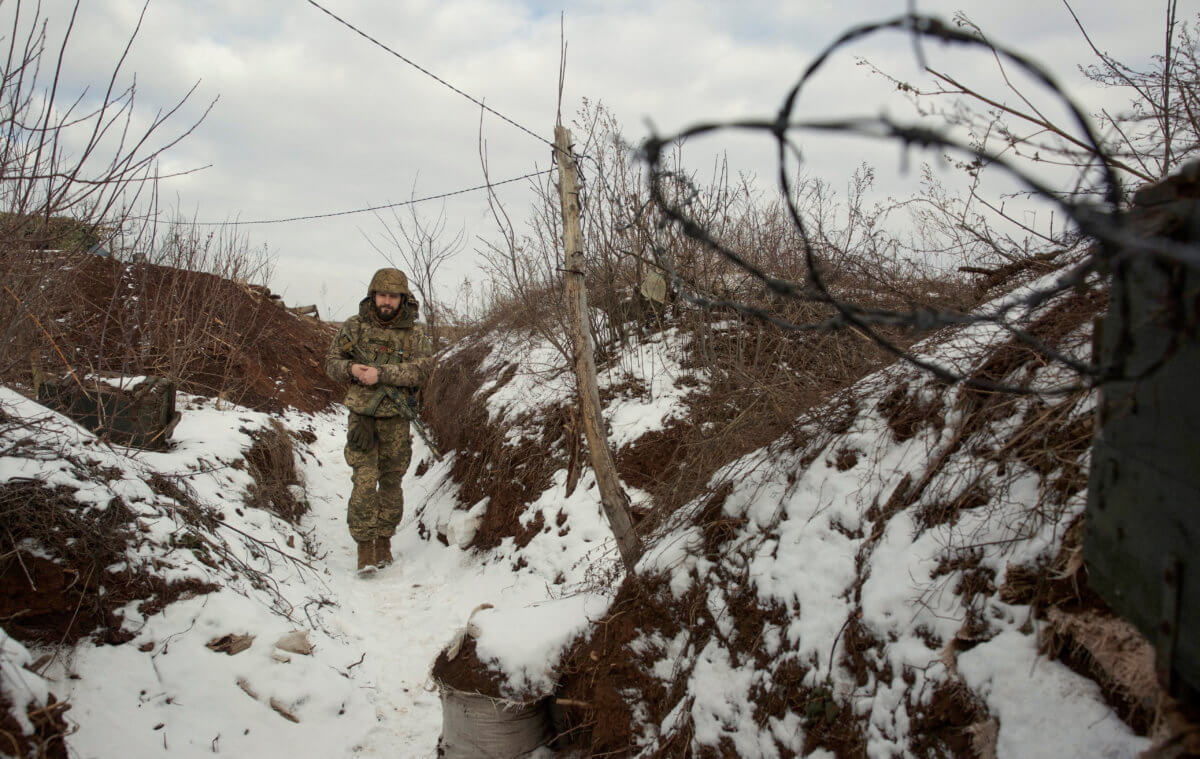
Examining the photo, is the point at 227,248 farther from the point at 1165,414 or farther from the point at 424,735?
the point at 1165,414

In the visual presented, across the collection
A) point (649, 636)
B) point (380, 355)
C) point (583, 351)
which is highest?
point (380, 355)

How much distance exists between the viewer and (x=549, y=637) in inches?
128

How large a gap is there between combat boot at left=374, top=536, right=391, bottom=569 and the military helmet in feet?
6.75

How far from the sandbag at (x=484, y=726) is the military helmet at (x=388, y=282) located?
337 cm

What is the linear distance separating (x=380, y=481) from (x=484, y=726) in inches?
124

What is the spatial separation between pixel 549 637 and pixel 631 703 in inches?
19.3

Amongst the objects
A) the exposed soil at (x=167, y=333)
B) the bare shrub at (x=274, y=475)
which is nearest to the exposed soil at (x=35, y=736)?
the exposed soil at (x=167, y=333)

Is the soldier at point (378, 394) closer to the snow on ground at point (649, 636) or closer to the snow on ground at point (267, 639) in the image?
the snow on ground at point (267, 639)

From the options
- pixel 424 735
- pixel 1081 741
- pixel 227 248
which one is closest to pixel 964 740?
pixel 1081 741

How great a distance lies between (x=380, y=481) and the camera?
5.88m

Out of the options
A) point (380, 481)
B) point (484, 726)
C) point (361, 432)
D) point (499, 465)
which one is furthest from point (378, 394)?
point (484, 726)

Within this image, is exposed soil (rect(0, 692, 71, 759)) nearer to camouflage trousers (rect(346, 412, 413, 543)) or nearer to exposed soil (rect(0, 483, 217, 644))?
exposed soil (rect(0, 483, 217, 644))

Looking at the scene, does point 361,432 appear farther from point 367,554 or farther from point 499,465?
point 499,465

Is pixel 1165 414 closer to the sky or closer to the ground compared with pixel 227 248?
closer to the ground
